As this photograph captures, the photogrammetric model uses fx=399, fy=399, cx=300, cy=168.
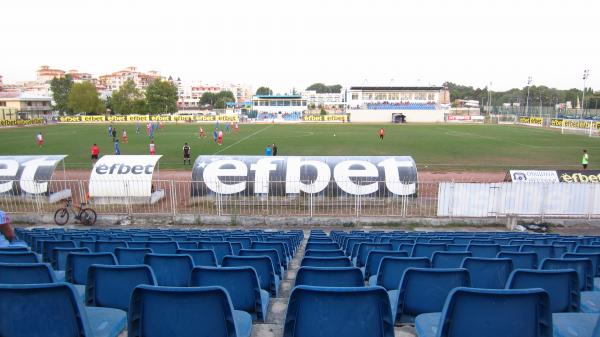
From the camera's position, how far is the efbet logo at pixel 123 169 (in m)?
17.5

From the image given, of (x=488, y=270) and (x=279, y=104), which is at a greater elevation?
(x=279, y=104)

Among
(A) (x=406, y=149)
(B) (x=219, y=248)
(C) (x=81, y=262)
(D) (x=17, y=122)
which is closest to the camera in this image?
(C) (x=81, y=262)

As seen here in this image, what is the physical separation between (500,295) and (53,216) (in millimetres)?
Answer: 17323

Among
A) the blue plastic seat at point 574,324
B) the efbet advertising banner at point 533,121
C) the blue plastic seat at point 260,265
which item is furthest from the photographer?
the efbet advertising banner at point 533,121

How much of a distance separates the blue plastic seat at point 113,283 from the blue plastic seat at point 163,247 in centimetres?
252

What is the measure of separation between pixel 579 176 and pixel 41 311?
69.2 ft

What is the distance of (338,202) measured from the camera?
1734 centimetres

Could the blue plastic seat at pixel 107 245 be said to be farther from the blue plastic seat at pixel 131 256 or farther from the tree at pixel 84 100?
the tree at pixel 84 100

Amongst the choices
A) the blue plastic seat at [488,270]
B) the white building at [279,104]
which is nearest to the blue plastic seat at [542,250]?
the blue plastic seat at [488,270]

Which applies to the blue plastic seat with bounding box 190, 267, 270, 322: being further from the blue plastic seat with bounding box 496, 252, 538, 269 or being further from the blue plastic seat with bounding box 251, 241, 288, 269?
the blue plastic seat with bounding box 496, 252, 538, 269

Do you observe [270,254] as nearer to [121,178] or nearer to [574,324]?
[574,324]

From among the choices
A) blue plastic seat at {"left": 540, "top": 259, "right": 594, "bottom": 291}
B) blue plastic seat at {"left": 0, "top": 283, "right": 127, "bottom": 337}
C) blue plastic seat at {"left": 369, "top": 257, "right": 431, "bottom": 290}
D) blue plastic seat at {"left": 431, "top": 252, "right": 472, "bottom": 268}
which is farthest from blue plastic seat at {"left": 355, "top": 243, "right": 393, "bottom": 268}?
blue plastic seat at {"left": 0, "top": 283, "right": 127, "bottom": 337}

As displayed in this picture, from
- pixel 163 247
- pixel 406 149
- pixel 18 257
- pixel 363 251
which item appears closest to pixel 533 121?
pixel 406 149

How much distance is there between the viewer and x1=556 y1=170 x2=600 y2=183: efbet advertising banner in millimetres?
17922
